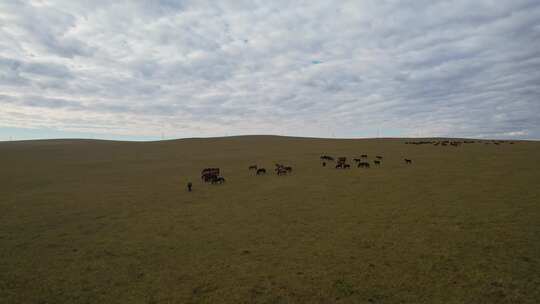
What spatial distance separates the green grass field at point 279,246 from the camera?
21.9 feet

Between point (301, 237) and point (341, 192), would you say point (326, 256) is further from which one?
point (341, 192)

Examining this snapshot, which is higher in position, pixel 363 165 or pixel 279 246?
pixel 363 165

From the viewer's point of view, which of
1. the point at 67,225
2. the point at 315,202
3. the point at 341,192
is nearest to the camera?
the point at 67,225

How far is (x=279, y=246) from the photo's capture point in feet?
30.0

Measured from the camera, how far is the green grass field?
21.9ft

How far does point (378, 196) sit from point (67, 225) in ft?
47.3

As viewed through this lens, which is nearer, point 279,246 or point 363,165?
point 279,246

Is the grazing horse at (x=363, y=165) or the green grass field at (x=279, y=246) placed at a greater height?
the grazing horse at (x=363, y=165)

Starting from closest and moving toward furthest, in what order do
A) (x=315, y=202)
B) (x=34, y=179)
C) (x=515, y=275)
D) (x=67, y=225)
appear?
(x=515, y=275)
(x=67, y=225)
(x=315, y=202)
(x=34, y=179)

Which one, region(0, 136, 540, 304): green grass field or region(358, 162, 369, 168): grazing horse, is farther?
region(358, 162, 369, 168): grazing horse

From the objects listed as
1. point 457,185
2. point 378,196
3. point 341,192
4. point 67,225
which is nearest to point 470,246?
point 378,196

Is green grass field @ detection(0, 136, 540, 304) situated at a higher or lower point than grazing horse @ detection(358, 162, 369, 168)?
lower

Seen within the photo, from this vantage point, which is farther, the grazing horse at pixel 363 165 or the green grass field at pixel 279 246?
the grazing horse at pixel 363 165

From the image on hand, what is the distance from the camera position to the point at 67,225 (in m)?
12.0
